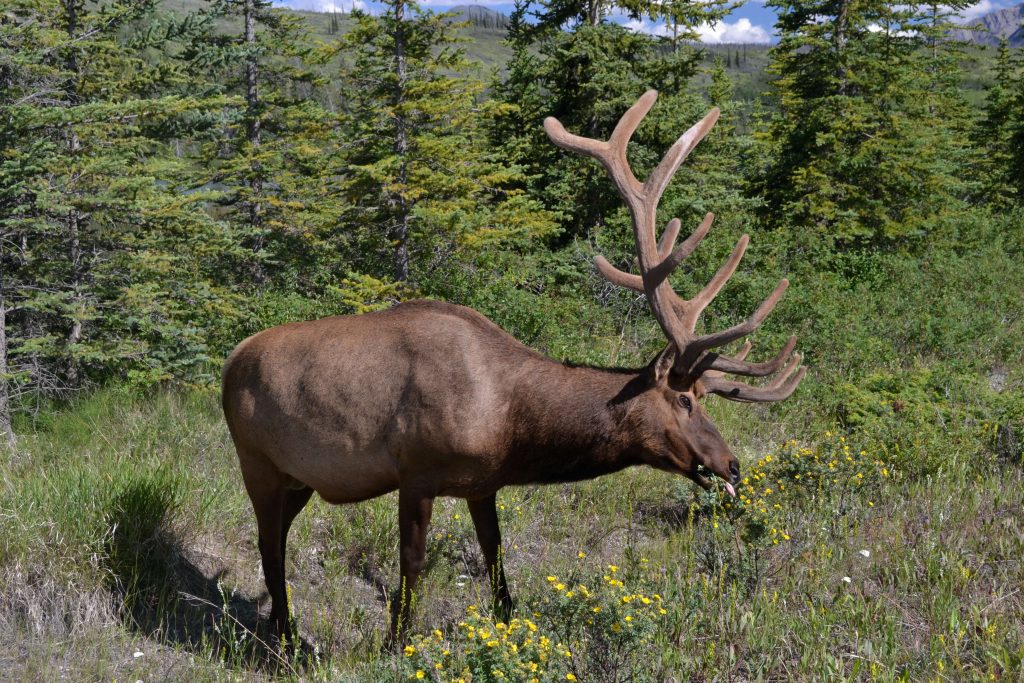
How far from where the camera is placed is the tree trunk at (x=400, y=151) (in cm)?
1210

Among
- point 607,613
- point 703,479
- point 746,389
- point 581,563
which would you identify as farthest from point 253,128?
point 607,613

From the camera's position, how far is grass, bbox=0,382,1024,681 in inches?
140

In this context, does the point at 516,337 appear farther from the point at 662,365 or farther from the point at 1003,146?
the point at 1003,146

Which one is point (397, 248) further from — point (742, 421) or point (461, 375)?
point (461, 375)

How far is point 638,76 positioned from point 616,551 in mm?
10814

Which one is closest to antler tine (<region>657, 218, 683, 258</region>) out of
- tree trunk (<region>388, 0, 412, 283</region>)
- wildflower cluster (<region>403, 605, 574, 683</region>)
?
wildflower cluster (<region>403, 605, 574, 683</region>)

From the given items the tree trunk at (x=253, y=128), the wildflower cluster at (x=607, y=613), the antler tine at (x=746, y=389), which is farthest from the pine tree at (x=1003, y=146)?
the wildflower cluster at (x=607, y=613)

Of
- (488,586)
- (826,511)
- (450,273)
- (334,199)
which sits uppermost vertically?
(334,199)

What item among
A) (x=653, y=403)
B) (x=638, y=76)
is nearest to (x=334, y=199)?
(x=638, y=76)

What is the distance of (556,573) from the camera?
479cm

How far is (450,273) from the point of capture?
457 inches

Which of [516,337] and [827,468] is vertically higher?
[516,337]

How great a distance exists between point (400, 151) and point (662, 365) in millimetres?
9124

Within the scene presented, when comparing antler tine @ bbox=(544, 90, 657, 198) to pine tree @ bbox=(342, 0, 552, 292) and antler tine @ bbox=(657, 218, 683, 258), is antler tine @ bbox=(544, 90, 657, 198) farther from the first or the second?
pine tree @ bbox=(342, 0, 552, 292)
